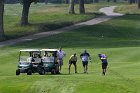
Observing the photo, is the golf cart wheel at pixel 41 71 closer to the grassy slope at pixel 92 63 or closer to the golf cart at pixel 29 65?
the golf cart at pixel 29 65

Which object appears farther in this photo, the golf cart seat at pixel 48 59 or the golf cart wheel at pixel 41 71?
the golf cart seat at pixel 48 59

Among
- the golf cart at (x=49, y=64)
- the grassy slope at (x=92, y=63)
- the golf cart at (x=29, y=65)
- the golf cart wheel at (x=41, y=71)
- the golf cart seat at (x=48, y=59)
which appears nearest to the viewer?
the grassy slope at (x=92, y=63)

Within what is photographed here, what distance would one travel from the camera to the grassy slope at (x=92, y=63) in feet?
97.3

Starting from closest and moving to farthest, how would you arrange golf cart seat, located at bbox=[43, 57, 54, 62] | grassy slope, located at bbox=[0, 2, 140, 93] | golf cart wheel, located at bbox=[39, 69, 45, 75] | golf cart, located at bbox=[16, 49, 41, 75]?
grassy slope, located at bbox=[0, 2, 140, 93]
golf cart, located at bbox=[16, 49, 41, 75]
golf cart wheel, located at bbox=[39, 69, 45, 75]
golf cart seat, located at bbox=[43, 57, 54, 62]

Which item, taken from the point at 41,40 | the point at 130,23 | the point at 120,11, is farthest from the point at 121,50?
the point at 120,11

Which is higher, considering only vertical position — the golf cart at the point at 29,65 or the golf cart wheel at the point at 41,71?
the golf cart at the point at 29,65

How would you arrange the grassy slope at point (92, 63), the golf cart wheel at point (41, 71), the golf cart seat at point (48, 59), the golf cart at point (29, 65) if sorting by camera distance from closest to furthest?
the grassy slope at point (92, 63) → the golf cart at point (29, 65) → the golf cart wheel at point (41, 71) → the golf cart seat at point (48, 59)

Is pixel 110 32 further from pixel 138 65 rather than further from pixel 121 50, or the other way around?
pixel 138 65

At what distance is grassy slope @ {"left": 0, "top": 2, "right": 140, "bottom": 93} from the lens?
97.3 feet

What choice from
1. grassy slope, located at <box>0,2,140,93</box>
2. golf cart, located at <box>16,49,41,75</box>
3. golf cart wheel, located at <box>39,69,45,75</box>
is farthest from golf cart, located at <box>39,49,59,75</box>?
grassy slope, located at <box>0,2,140,93</box>

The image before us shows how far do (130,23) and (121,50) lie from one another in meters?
37.9

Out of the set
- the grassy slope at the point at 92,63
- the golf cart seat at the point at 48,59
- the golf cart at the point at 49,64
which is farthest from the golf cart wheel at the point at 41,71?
the grassy slope at the point at 92,63

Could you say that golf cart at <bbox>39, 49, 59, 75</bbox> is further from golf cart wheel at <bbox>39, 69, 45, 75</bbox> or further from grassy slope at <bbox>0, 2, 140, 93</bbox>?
grassy slope at <bbox>0, 2, 140, 93</bbox>

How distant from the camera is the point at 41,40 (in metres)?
69.6
